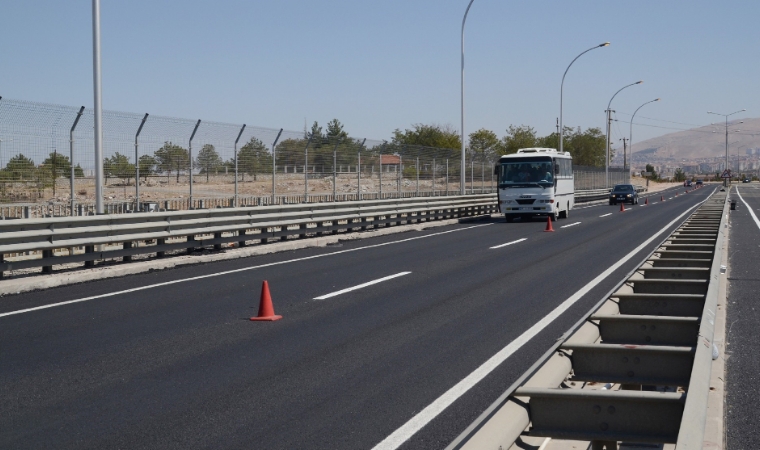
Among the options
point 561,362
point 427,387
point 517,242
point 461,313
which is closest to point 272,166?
point 517,242

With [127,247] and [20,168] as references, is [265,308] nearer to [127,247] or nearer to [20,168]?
[127,247]

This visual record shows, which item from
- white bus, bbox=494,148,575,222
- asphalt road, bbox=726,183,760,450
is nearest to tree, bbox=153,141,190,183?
asphalt road, bbox=726,183,760,450

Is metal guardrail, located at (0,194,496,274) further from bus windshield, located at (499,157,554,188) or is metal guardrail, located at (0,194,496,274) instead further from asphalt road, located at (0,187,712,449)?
bus windshield, located at (499,157,554,188)

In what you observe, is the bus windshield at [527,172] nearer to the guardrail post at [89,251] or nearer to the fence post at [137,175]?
the fence post at [137,175]

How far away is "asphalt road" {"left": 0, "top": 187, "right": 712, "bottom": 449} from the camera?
5.76m

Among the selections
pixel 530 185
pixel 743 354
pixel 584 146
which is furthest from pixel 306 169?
pixel 584 146

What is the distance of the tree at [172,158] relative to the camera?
2039 cm

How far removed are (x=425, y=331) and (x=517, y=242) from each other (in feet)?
44.4

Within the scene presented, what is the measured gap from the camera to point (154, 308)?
10930 millimetres

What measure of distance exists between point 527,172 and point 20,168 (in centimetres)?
2213

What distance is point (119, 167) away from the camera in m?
19.3

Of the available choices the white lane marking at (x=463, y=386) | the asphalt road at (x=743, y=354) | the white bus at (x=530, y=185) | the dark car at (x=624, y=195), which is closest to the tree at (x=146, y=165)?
the white lane marking at (x=463, y=386)

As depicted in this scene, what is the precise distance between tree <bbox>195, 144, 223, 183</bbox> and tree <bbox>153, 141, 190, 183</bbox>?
411 millimetres

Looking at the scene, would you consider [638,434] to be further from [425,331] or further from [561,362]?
[425,331]
